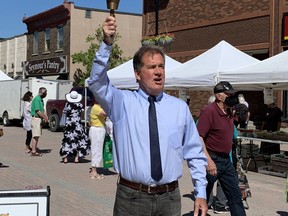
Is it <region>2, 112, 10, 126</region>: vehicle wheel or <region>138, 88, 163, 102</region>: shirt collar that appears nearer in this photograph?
<region>138, 88, 163, 102</region>: shirt collar

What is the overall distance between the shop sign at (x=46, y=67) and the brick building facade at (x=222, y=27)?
928cm

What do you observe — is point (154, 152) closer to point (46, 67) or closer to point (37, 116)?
point (37, 116)

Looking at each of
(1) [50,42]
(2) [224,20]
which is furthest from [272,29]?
(1) [50,42]

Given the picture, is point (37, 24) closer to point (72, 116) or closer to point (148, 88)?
point (72, 116)

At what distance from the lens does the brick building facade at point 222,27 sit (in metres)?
19.4

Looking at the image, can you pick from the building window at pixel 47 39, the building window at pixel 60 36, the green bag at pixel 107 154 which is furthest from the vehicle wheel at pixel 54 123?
the building window at pixel 47 39

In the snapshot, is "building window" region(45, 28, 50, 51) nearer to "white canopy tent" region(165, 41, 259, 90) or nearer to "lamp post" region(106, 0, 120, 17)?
"white canopy tent" region(165, 41, 259, 90)

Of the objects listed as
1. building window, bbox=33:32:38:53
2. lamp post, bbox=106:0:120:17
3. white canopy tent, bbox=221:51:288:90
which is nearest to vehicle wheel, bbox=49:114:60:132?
white canopy tent, bbox=221:51:288:90

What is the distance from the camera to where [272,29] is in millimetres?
19344

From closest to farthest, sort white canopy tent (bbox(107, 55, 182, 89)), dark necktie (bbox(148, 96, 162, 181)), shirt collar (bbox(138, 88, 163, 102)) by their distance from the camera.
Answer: dark necktie (bbox(148, 96, 162, 181)) → shirt collar (bbox(138, 88, 163, 102)) → white canopy tent (bbox(107, 55, 182, 89))

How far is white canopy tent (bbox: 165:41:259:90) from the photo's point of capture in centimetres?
1207

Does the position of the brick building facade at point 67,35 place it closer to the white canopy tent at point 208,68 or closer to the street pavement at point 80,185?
the white canopy tent at point 208,68

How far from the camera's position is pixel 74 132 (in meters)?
11.6

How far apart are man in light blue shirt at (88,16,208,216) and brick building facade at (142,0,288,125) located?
A: 16.5 metres
